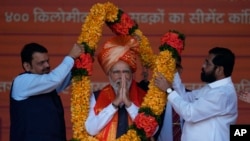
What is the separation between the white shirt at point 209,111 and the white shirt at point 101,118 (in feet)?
0.98

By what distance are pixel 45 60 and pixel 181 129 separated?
1232 millimetres

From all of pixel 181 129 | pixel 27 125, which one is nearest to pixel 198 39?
pixel 181 129

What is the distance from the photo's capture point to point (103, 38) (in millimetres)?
10414

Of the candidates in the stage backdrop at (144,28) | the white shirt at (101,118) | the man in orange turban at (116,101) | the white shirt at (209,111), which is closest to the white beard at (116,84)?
the man in orange turban at (116,101)

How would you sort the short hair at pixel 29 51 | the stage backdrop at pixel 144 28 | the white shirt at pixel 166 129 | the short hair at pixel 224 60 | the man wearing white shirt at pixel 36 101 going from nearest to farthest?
1. the short hair at pixel 224 60
2. the man wearing white shirt at pixel 36 101
3. the short hair at pixel 29 51
4. the white shirt at pixel 166 129
5. the stage backdrop at pixel 144 28

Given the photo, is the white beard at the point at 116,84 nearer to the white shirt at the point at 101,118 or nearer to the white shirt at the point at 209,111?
the white shirt at the point at 101,118

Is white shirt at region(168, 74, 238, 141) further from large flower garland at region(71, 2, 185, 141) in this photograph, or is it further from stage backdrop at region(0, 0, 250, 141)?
stage backdrop at region(0, 0, 250, 141)

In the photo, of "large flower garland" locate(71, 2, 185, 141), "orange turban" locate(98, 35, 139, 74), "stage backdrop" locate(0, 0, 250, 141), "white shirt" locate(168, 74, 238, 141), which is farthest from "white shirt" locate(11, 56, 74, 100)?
"stage backdrop" locate(0, 0, 250, 141)

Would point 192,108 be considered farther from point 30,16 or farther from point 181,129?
point 30,16

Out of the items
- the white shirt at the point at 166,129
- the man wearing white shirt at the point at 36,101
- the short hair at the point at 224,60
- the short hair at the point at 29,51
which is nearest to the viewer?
the short hair at the point at 224,60

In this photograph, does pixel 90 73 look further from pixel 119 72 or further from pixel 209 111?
pixel 209 111

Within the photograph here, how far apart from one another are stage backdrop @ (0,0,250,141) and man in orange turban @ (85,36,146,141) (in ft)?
8.14

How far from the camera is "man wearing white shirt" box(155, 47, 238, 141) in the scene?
766 cm

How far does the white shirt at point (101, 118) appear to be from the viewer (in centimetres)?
773
